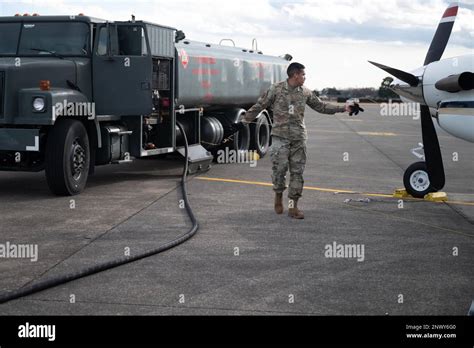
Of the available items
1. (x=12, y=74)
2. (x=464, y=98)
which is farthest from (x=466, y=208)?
(x=12, y=74)

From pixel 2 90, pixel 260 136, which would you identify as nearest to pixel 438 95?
pixel 2 90

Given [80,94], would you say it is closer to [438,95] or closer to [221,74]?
[221,74]

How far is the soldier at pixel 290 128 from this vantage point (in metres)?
9.80

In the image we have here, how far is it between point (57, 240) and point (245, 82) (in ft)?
33.2

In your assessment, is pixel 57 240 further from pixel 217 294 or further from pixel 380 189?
pixel 380 189

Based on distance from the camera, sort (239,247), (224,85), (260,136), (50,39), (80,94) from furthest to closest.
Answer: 1. (260,136)
2. (224,85)
3. (50,39)
4. (80,94)
5. (239,247)

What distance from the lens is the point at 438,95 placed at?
28.8 ft

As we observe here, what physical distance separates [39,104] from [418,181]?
587cm

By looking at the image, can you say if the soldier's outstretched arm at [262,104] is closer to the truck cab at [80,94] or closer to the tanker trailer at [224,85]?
the truck cab at [80,94]

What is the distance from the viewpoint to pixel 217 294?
20.0 feet

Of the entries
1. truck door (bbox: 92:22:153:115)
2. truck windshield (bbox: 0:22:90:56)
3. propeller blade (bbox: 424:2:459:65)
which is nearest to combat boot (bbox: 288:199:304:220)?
propeller blade (bbox: 424:2:459:65)

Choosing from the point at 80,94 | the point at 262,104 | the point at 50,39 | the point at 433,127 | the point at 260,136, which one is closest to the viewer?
the point at 262,104

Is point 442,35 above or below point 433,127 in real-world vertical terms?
above

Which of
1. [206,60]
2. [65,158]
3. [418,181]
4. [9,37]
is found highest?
[9,37]
